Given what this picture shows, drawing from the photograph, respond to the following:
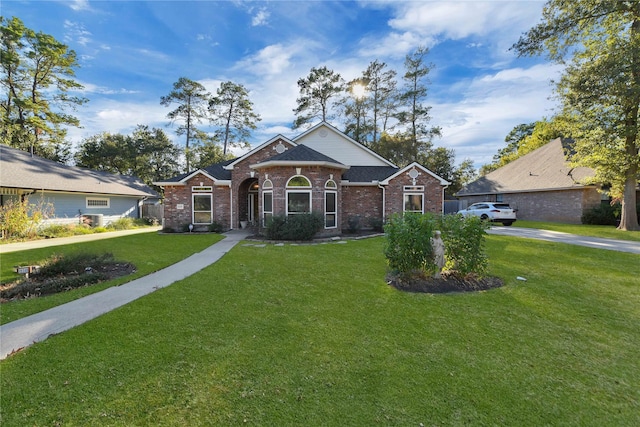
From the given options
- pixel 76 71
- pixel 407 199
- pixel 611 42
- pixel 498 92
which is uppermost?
pixel 76 71

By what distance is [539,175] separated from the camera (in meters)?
21.9

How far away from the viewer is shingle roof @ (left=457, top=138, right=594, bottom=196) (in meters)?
19.5

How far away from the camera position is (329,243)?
1184 centimetres

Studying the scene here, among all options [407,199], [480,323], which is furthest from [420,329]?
[407,199]

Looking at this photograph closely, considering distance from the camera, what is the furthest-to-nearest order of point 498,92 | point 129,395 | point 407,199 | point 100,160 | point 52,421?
point 100,160
point 407,199
point 498,92
point 129,395
point 52,421

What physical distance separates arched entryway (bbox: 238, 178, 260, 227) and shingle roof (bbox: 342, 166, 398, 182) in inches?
235

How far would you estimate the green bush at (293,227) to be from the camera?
1234cm

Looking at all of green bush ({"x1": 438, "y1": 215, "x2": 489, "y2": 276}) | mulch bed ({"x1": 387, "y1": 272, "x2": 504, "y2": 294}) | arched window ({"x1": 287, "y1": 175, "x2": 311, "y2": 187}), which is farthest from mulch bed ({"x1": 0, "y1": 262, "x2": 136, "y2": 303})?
green bush ({"x1": 438, "y1": 215, "x2": 489, "y2": 276})

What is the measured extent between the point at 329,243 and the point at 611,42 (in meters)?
18.7

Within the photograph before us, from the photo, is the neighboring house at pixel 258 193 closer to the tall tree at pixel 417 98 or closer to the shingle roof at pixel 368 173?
the shingle roof at pixel 368 173

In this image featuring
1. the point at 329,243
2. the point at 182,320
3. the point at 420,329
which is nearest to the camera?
the point at 420,329

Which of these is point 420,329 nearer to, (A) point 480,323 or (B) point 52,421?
(A) point 480,323

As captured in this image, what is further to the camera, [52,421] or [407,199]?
[407,199]

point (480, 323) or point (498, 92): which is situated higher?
point (498, 92)
